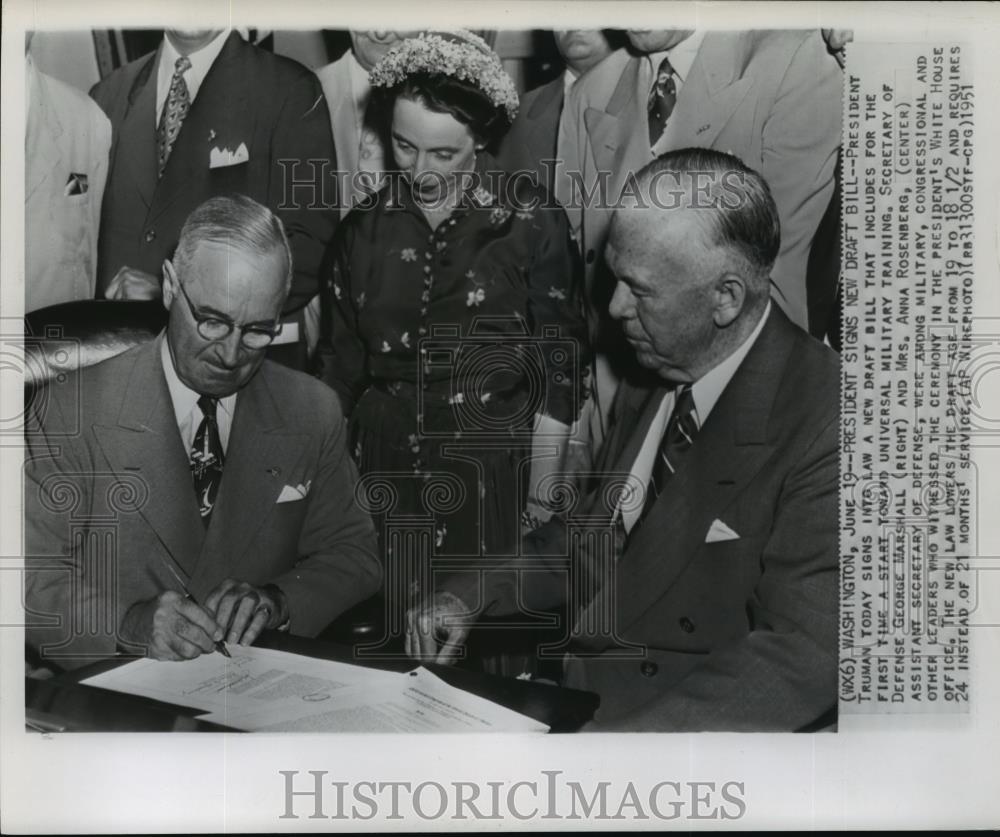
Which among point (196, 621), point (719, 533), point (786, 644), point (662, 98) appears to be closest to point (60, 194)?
point (196, 621)

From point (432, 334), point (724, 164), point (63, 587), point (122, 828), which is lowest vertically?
point (122, 828)

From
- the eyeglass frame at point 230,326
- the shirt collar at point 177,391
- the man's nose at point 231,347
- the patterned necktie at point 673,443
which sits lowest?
the patterned necktie at point 673,443

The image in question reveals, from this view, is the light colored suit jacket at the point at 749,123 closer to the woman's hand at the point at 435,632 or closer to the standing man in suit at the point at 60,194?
the woman's hand at the point at 435,632

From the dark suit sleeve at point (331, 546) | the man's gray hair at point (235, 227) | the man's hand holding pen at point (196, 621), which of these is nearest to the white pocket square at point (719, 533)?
the dark suit sleeve at point (331, 546)

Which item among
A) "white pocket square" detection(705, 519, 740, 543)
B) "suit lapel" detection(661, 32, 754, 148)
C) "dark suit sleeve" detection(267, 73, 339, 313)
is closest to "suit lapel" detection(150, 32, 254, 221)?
"dark suit sleeve" detection(267, 73, 339, 313)

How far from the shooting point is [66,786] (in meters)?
4.03

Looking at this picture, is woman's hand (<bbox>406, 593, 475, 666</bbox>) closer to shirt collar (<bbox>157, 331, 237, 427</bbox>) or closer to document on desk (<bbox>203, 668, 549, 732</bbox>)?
document on desk (<bbox>203, 668, 549, 732</bbox>)

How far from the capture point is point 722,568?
3986 mm

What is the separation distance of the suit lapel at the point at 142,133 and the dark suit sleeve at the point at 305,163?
0.39 meters

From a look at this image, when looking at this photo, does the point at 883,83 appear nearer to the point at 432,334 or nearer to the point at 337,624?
the point at 432,334

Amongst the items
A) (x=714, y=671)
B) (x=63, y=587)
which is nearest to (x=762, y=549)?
(x=714, y=671)

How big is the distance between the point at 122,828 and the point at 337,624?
950 millimetres

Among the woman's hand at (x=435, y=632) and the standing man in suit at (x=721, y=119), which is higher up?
the standing man in suit at (x=721, y=119)

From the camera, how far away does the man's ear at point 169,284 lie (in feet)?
13.1
